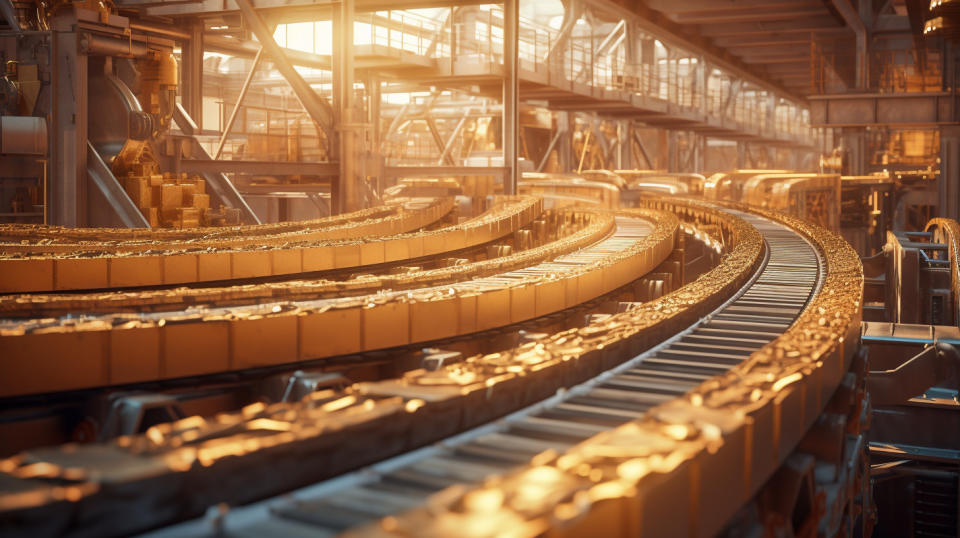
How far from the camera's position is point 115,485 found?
1558mm

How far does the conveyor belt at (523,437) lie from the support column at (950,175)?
55.6ft

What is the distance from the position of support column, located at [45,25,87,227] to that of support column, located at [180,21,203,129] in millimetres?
5265

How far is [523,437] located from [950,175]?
19627 millimetres

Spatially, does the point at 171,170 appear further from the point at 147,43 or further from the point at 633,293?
the point at 633,293

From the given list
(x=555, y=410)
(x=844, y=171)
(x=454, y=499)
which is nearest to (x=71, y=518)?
(x=454, y=499)

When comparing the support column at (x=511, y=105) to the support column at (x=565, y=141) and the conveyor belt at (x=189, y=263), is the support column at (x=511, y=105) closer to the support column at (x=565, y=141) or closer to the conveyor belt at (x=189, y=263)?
the conveyor belt at (x=189, y=263)

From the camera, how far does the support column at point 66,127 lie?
862 cm

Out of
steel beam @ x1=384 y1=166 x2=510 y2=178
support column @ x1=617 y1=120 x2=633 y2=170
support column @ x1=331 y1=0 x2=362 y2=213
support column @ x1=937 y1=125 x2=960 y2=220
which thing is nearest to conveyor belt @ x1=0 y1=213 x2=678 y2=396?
support column @ x1=331 y1=0 x2=362 y2=213

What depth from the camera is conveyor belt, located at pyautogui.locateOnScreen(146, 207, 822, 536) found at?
176 cm

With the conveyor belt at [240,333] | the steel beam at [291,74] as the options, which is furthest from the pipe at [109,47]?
the conveyor belt at [240,333]

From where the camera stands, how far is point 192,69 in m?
13.9

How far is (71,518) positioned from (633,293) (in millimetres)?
5293

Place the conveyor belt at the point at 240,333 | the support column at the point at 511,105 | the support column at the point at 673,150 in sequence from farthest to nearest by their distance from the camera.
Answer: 1. the support column at the point at 673,150
2. the support column at the point at 511,105
3. the conveyor belt at the point at 240,333

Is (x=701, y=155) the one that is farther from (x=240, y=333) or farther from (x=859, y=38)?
(x=240, y=333)
